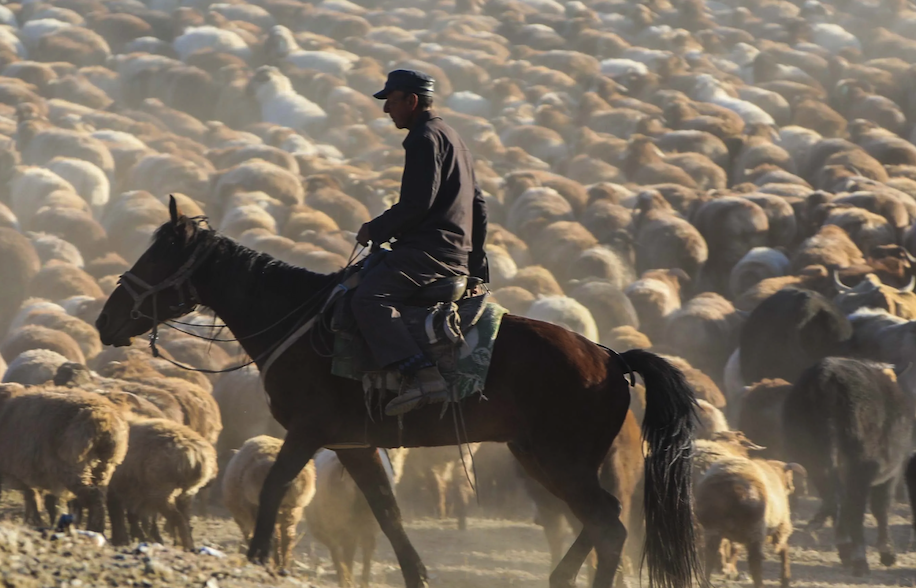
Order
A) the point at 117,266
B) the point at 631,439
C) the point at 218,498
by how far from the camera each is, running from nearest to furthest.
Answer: the point at 631,439 → the point at 218,498 → the point at 117,266

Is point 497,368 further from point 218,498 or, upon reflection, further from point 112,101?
point 112,101

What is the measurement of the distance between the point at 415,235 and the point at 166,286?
1634mm

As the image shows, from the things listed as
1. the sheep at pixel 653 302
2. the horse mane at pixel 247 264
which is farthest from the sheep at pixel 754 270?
the horse mane at pixel 247 264

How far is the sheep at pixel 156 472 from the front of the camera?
9.89 metres

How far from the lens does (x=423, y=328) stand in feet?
20.5

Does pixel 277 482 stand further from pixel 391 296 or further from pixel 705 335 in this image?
pixel 705 335

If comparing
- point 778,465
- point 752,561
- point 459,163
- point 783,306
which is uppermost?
point 783,306

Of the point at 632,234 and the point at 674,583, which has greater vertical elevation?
the point at 632,234

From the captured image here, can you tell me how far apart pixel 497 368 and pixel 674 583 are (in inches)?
64.3

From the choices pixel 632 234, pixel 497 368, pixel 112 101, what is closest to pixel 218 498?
pixel 497 368

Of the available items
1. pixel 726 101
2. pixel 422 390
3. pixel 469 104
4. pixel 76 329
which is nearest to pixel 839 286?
pixel 76 329

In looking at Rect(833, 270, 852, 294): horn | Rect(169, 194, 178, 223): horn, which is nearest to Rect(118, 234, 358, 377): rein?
Rect(169, 194, 178, 223): horn

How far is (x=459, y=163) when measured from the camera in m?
6.41

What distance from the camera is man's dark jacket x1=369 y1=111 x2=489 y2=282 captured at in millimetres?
6211
